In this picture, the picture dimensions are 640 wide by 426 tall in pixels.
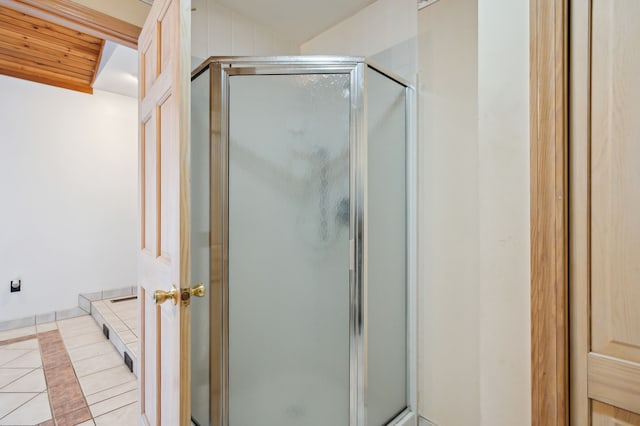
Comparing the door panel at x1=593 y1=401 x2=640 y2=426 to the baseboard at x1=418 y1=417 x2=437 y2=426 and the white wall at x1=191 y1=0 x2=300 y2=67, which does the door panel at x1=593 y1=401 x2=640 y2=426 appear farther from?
the white wall at x1=191 y1=0 x2=300 y2=67

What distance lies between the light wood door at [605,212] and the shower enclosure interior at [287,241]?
811mm

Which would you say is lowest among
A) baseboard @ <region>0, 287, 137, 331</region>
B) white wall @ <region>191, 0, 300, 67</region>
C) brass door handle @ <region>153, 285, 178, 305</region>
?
baseboard @ <region>0, 287, 137, 331</region>

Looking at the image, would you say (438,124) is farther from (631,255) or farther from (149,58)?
(149,58)

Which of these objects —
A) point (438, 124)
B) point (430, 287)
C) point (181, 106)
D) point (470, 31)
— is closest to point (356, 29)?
point (470, 31)

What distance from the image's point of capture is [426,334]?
1583 mm

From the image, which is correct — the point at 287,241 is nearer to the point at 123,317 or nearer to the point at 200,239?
the point at 200,239

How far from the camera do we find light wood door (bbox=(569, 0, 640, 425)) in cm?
63

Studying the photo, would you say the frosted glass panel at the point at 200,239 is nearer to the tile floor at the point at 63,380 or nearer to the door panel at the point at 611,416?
the tile floor at the point at 63,380

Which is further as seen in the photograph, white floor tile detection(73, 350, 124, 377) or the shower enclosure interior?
white floor tile detection(73, 350, 124, 377)

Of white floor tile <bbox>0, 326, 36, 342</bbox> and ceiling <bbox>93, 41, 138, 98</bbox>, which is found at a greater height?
ceiling <bbox>93, 41, 138, 98</bbox>

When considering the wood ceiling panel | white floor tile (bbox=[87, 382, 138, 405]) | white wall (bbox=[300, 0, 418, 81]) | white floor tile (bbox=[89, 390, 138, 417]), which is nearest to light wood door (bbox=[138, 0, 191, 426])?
white floor tile (bbox=[89, 390, 138, 417])

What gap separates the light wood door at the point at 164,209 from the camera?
937mm

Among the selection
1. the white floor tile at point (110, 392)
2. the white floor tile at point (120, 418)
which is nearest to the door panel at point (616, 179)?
the white floor tile at point (120, 418)

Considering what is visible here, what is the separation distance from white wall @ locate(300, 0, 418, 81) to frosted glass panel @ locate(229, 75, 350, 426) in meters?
0.47
